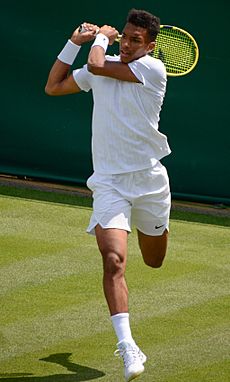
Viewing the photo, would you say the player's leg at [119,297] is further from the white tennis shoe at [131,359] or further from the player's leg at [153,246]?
the player's leg at [153,246]

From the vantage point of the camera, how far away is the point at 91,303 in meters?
8.62

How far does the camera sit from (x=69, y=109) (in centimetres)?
1289

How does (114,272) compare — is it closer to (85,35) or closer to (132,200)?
(132,200)

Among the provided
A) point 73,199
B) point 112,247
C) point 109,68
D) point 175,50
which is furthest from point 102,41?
point 73,199

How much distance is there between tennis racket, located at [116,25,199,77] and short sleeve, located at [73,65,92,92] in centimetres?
86

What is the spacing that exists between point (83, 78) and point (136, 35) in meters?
0.45

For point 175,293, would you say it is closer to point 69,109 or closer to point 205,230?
point 205,230

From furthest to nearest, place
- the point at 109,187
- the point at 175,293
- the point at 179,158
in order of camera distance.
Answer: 1. the point at 179,158
2. the point at 175,293
3. the point at 109,187

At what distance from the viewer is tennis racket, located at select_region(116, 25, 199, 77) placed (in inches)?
325

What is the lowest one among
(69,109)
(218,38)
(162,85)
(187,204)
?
(187,204)

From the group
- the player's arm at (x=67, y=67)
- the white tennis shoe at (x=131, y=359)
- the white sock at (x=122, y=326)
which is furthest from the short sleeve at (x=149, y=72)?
the white tennis shoe at (x=131, y=359)

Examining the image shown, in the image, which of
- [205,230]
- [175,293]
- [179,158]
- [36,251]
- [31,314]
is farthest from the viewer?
[179,158]

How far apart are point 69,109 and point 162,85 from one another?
5.44 m

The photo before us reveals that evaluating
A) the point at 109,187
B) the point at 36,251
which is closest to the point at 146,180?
the point at 109,187
